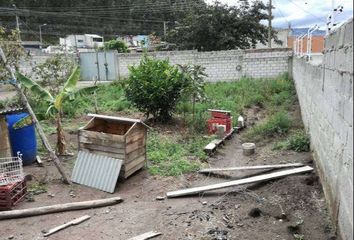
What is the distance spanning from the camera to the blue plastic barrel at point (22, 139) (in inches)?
261

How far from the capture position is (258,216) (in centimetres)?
436

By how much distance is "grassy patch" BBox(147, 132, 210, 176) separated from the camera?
6.47m

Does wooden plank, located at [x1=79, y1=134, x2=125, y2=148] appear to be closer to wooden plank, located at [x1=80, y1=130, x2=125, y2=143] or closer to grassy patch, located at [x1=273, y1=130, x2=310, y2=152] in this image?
wooden plank, located at [x1=80, y1=130, x2=125, y2=143]

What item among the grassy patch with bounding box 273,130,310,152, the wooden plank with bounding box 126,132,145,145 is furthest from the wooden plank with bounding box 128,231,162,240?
the grassy patch with bounding box 273,130,310,152

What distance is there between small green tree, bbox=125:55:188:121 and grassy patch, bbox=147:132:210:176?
1103 millimetres

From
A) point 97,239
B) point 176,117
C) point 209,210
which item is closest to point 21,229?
point 97,239

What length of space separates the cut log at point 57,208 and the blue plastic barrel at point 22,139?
210 cm

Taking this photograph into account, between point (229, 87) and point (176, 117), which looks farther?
point (229, 87)

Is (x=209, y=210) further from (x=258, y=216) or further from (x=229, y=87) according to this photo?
(x=229, y=87)

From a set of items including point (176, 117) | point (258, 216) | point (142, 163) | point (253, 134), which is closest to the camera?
point (258, 216)

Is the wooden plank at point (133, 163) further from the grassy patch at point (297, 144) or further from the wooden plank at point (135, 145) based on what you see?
the grassy patch at point (297, 144)

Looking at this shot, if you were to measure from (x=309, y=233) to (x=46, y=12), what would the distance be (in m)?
48.5

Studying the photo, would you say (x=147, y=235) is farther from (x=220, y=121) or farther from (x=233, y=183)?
(x=220, y=121)

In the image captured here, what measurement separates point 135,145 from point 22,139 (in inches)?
90.3
